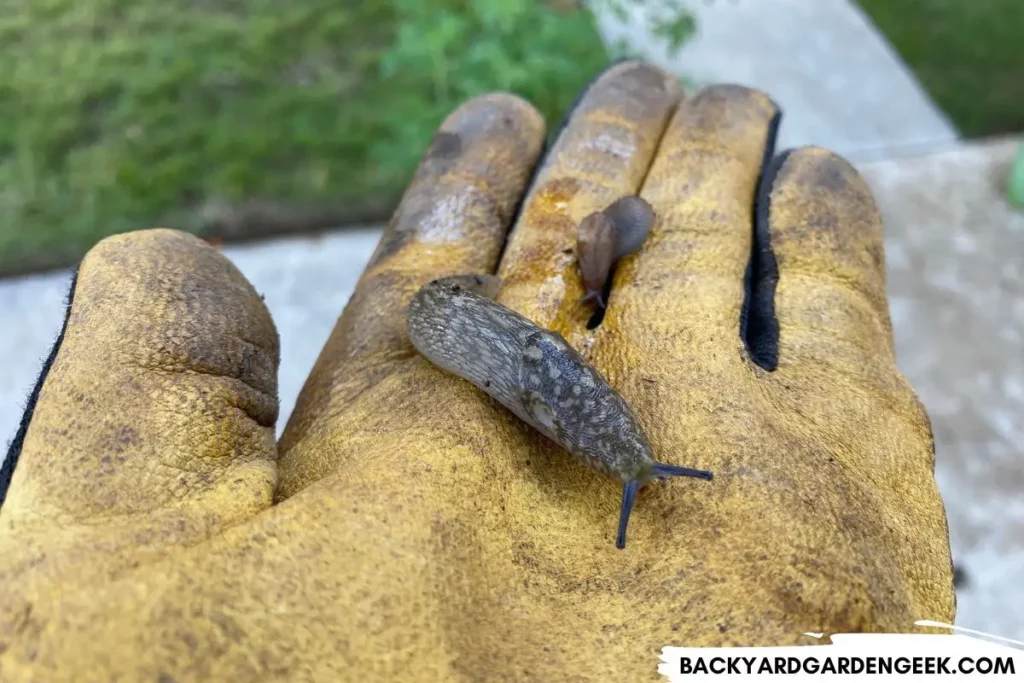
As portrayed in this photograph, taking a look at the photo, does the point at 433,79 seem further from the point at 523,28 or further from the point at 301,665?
the point at 301,665

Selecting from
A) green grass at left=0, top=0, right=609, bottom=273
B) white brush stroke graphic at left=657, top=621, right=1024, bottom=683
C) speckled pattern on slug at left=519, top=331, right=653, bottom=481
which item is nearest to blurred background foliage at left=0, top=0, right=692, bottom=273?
green grass at left=0, top=0, right=609, bottom=273

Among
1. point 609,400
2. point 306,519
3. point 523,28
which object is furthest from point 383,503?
point 523,28

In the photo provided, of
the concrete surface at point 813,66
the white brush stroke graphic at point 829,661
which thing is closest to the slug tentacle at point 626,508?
the white brush stroke graphic at point 829,661

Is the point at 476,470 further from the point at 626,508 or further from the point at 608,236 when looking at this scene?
the point at 608,236

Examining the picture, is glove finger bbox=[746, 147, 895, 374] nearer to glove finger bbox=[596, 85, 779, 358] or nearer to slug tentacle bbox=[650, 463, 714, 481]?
glove finger bbox=[596, 85, 779, 358]

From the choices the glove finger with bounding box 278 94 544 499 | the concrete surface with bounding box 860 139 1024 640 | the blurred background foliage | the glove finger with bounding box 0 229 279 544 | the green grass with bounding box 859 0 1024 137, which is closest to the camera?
the glove finger with bounding box 0 229 279 544
